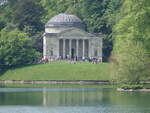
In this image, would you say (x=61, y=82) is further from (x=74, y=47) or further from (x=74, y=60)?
(x=74, y=47)

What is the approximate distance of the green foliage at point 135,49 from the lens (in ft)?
378

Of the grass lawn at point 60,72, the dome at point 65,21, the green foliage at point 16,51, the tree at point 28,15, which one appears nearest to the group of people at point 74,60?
the green foliage at point 16,51

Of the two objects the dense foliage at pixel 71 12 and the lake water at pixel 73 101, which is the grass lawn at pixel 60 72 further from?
the lake water at pixel 73 101

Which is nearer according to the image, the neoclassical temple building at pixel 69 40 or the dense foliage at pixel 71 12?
the neoclassical temple building at pixel 69 40

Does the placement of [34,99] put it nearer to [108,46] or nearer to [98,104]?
[98,104]

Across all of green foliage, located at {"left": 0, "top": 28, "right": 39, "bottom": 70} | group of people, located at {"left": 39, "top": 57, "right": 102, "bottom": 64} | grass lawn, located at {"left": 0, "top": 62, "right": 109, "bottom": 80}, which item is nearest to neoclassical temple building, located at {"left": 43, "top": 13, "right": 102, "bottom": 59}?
group of people, located at {"left": 39, "top": 57, "right": 102, "bottom": 64}

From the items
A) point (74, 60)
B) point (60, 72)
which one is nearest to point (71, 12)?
point (74, 60)

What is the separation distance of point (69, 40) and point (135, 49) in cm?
6775

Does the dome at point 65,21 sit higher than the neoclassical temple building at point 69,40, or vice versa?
the dome at point 65,21

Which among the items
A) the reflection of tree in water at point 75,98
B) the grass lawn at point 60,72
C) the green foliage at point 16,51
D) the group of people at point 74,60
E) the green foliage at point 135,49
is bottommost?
the group of people at point 74,60

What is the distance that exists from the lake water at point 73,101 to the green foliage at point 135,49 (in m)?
4.84

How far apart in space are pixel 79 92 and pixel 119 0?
77203mm

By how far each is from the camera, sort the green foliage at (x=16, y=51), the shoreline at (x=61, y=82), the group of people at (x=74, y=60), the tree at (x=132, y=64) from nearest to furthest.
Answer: the tree at (x=132, y=64), the shoreline at (x=61, y=82), the green foliage at (x=16, y=51), the group of people at (x=74, y=60)

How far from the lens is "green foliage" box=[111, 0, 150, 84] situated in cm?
11506
